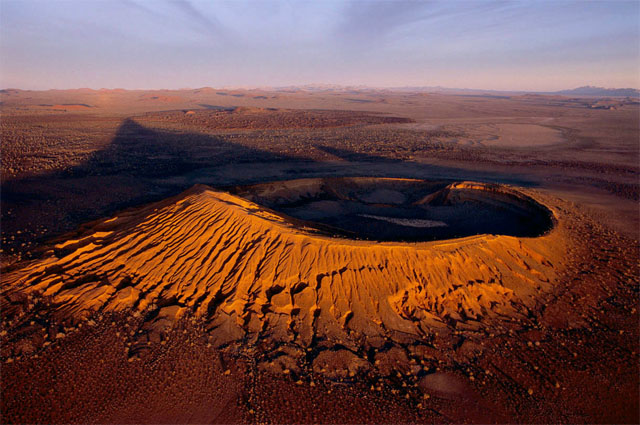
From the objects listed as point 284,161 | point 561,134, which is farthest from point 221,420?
point 561,134

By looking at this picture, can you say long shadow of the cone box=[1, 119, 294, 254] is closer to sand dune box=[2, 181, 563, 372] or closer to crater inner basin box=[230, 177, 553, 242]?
sand dune box=[2, 181, 563, 372]

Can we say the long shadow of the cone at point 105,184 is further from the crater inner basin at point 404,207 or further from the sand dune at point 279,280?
the crater inner basin at point 404,207

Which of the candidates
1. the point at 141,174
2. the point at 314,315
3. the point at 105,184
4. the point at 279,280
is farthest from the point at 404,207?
the point at 141,174

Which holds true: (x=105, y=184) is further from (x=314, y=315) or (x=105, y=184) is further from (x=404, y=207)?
(x=314, y=315)

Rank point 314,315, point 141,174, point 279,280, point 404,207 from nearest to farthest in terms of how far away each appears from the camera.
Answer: point 314,315 → point 279,280 → point 404,207 → point 141,174

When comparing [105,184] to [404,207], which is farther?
[105,184]

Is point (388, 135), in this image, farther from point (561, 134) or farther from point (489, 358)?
point (489, 358)
